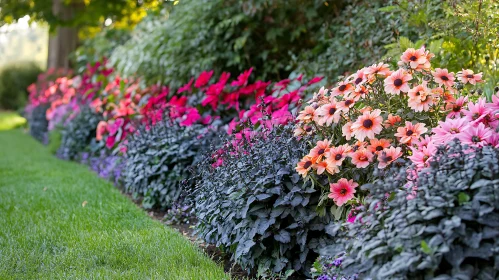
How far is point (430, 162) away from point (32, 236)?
2.70 meters

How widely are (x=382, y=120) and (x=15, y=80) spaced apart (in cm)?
A: 1984

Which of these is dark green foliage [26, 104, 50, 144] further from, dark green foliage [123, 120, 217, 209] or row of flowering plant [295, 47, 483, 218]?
row of flowering plant [295, 47, 483, 218]

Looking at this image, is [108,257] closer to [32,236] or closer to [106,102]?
[32,236]

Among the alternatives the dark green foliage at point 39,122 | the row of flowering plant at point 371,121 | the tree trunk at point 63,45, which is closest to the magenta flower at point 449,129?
the row of flowering plant at point 371,121

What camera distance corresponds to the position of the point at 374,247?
222 centimetres

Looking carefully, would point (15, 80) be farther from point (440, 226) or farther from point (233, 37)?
point (440, 226)

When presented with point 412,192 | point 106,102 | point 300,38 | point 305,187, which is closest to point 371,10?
point 300,38

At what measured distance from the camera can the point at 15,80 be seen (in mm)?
20531

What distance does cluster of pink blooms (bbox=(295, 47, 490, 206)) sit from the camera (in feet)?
8.80

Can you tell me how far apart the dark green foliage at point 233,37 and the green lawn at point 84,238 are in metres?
1.76

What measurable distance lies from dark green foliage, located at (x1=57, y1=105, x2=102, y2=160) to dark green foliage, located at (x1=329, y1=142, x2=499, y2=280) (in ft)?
20.0

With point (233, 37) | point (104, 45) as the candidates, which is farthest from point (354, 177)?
point (104, 45)

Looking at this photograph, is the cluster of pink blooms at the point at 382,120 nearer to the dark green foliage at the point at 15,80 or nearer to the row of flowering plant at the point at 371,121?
the row of flowering plant at the point at 371,121

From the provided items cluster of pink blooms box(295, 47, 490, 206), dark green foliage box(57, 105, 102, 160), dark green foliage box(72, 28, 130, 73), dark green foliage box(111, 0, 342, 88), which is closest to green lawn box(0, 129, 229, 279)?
cluster of pink blooms box(295, 47, 490, 206)
